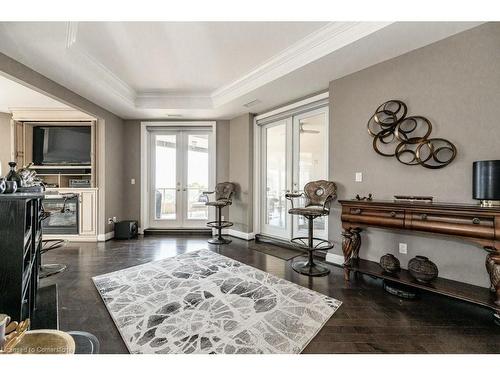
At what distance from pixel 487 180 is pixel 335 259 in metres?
1.86

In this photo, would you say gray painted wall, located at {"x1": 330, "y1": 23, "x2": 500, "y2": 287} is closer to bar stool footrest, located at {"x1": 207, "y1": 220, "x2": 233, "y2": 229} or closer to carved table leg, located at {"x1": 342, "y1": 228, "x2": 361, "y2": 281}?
carved table leg, located at {"x1": 342, "y1": 228, "x2": 361, "y2": 281}

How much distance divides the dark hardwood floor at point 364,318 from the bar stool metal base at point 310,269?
0.09 m

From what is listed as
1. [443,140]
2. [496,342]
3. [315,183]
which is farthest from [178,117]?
[496,342]

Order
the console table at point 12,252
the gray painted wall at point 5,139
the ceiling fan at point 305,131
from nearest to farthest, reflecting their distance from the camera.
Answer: the console table at point 12,252 < the ceiling fan at point 305,131 < the gray painted wall at point 5,139

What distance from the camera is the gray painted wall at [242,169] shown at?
4.58m

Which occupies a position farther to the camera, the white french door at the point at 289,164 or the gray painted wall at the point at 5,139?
the gray painted wall at the point at 5,139

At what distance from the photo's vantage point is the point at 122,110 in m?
4.38

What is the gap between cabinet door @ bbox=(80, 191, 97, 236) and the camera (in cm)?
429

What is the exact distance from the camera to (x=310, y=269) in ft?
9.39

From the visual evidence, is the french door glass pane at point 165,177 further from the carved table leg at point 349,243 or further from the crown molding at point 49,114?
the carved table leg at point 349,243

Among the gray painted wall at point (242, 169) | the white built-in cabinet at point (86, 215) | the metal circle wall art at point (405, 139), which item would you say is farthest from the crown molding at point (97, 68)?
the metal circle wall art at point (405, 139)

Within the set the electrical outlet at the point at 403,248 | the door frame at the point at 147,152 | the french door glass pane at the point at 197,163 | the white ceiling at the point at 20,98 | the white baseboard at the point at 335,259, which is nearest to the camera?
the electrical outlet at the point at 403,248

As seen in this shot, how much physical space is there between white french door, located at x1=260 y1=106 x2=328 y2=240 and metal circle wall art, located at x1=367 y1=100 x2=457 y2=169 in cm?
91

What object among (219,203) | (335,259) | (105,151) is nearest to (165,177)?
(105,151)
